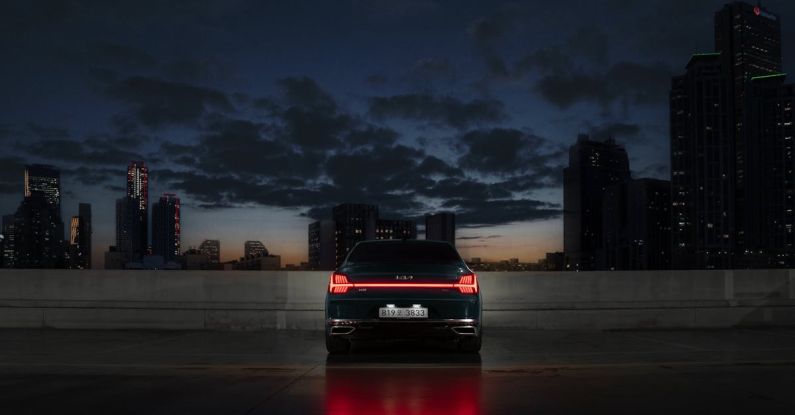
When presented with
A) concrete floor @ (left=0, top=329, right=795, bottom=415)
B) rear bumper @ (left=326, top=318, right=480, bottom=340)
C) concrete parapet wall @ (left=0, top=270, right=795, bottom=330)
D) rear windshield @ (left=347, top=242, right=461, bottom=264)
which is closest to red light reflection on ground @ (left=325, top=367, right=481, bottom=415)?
concrete floor @ (left=0, top=329, right=795, bottom=415)

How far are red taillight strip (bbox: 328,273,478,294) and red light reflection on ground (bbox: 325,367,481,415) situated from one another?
0.98 meters

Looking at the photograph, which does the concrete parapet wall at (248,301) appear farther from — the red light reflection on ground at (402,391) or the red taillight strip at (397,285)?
the red light reflection on ground at (402,391)

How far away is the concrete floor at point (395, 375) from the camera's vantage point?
6.38m

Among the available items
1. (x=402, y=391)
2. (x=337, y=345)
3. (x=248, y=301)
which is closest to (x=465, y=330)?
(x=337, y=345)

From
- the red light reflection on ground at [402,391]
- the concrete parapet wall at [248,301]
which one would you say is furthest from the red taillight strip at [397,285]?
the concrete parapet wall at [248,301]

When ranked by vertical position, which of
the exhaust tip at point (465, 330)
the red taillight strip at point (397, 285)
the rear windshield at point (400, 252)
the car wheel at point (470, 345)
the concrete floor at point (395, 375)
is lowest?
the concrete floor at point (395, 375)

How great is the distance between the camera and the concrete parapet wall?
523 inches

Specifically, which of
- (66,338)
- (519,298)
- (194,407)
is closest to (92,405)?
(194,407)

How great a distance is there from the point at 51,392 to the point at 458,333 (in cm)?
430

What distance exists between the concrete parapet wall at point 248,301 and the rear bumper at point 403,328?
421cm

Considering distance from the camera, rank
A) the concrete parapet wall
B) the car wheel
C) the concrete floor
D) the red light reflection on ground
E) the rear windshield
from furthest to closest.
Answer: the concrete parapet wall, the rear windshield, the car wheel, the concrete floor, the red light reflection on ground

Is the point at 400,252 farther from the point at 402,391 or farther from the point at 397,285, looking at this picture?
the point at 402,391

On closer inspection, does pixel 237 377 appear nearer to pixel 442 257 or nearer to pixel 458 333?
pixel 458 333

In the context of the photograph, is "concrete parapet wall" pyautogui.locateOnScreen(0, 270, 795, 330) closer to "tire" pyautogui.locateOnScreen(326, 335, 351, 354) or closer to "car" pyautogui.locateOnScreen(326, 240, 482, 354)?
"tire" pyautogui.locateOnScreen(326, 335, 351, 354)
